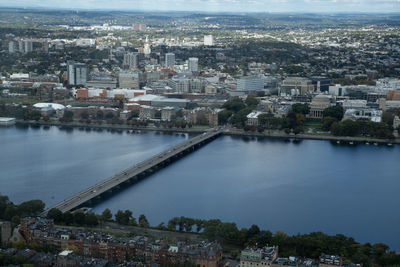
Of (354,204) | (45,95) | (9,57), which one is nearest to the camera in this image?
(354,204)

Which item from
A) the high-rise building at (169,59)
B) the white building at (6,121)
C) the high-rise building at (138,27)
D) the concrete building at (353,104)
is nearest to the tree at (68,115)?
the white building at (6,121)

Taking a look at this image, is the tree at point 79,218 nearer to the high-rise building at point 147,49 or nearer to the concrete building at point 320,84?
the concrete building at point 320,84

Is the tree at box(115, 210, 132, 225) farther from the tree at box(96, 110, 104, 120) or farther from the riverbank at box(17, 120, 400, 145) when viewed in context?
the tree at box(96, 110, 104, 120)

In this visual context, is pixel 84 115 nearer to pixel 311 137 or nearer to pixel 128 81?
pixel 128 81

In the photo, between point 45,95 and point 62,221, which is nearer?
point 62,221

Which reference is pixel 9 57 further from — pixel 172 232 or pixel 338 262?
pixel 338 262

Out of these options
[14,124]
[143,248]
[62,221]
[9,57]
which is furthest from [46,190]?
[9,57]

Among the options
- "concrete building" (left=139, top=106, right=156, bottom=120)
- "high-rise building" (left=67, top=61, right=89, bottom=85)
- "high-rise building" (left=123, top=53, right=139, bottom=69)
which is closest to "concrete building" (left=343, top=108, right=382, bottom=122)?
"concrete building" (left=139, top=106, right=156, bottom=120)
